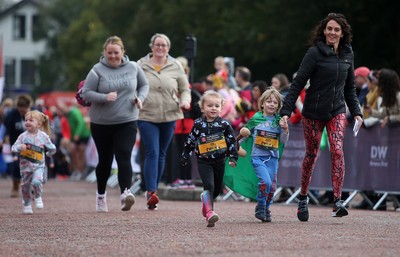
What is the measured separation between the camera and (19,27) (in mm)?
124188

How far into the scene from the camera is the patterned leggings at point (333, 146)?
12055 mm

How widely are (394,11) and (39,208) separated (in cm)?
2713

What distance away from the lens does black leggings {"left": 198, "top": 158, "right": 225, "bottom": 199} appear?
38.9 ft

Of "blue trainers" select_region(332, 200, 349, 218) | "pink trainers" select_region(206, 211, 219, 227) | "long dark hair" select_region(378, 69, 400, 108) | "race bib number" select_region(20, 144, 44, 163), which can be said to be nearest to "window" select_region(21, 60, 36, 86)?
"long dark hair" select_region(378, 69, 400, 108)

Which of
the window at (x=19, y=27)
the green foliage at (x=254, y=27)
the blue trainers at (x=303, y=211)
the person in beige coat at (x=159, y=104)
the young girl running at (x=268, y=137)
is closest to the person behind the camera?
the blue trainers at (x=303, y=211)

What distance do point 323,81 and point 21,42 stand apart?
114222 mm

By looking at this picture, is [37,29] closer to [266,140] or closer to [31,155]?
[31,155]

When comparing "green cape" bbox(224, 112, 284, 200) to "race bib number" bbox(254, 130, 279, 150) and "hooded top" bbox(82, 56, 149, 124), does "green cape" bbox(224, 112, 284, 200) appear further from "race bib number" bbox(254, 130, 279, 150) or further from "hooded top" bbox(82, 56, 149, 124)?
"hooded top" bbox(82, 56, 149, 124)

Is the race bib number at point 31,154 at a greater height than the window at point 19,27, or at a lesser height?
lesser

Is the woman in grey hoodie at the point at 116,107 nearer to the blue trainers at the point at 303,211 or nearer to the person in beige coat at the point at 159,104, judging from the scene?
the person in beige coat at the point at 159,104

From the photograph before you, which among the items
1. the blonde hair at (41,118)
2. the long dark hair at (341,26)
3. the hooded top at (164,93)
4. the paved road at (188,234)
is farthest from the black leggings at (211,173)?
the blonde hair at (41,118)

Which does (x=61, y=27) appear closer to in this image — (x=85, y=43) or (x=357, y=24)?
(x=85, y=43)

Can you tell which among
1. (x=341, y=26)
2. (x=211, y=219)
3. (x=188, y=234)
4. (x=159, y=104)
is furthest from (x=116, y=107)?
(x=188, y=234)

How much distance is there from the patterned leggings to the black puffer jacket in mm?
97
